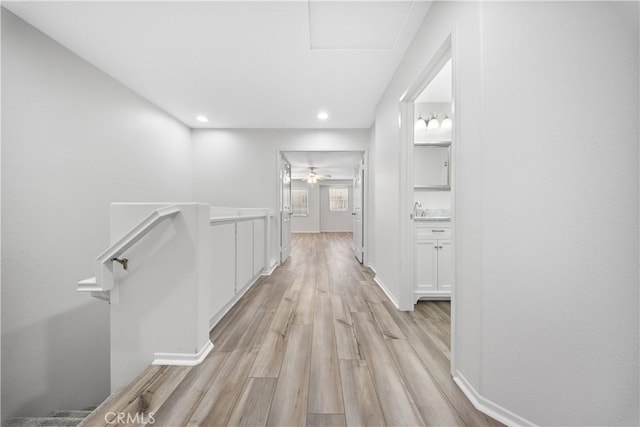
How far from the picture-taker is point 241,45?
218 cm

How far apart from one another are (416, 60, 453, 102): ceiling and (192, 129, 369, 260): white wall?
1.55 metres

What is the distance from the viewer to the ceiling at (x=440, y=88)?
250 centimetres

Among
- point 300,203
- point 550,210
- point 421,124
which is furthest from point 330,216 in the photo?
point 550,210

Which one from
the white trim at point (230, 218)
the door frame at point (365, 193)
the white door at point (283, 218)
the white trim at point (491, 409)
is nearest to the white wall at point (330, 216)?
the white door at point (283, 218)

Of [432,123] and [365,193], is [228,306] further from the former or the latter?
[432,123]

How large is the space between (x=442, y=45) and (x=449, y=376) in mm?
2044

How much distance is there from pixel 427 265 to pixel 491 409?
152 cm

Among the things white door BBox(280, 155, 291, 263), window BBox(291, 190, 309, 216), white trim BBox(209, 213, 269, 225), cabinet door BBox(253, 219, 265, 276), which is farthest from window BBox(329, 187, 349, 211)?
white trim BBox(209, 213, 269, 225)

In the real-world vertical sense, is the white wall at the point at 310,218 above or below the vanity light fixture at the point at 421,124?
below

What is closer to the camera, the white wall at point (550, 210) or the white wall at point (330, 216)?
the white wall at point (550, 210)

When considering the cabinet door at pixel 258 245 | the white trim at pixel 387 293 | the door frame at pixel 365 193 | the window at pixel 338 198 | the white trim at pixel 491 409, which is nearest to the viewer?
the white trim at pixel 491 409

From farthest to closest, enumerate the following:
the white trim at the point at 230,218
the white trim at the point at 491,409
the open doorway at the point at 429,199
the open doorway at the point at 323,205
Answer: the open doorway at the point at 323,205
the open doorway at the point at 429,199
the white trim at the point at 230,218
the white trim at the point at 491,409

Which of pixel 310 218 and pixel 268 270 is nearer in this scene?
pixel 268 270

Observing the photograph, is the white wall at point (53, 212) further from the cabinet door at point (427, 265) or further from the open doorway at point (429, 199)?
the cabinet door at point (427, 265)
